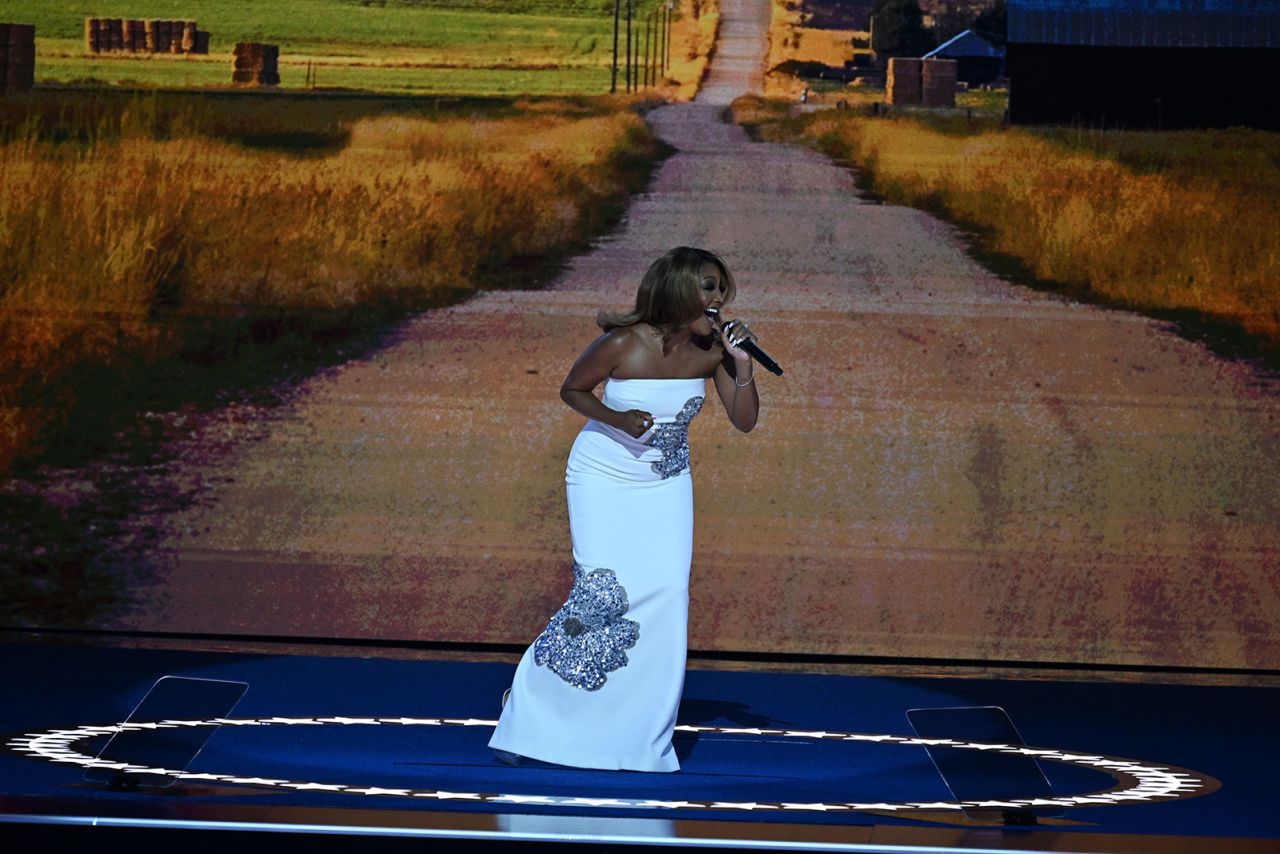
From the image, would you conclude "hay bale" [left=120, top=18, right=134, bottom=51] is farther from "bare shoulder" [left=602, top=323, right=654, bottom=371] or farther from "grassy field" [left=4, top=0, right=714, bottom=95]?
"bare shoulder" [left=602, top=323, right=654, bottom=371]

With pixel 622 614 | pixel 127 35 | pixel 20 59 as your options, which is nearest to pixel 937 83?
pixel 622 614

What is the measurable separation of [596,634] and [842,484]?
2.25 m

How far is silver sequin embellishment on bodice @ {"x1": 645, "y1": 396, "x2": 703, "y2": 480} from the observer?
5.27 meters

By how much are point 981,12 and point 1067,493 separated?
6.56ft

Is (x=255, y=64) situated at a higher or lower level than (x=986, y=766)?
higher

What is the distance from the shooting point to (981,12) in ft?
24.3

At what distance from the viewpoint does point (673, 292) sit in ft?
16.8

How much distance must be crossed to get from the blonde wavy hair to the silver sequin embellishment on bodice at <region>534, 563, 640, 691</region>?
2.41 ft

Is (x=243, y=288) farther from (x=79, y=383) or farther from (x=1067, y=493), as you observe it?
(x=1067, y=493)

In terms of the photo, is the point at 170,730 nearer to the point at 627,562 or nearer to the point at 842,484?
the point at 627,562

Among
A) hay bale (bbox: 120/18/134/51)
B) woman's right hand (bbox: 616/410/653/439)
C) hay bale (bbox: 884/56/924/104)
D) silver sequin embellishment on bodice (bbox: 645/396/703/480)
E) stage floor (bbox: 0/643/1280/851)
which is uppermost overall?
hay bale (bbox: 120/18/134/51)

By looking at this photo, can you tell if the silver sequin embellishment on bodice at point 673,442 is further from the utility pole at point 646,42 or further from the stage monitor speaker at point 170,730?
the utility pole at point 646,42

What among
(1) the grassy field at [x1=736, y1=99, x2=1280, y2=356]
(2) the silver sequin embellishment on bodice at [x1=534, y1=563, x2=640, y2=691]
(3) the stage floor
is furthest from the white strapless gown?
(1) the grassy field at [x1=736, y1=99, x2=1280, y2=356]

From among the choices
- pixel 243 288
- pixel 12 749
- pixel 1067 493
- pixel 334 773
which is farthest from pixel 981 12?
pixel 12 749
